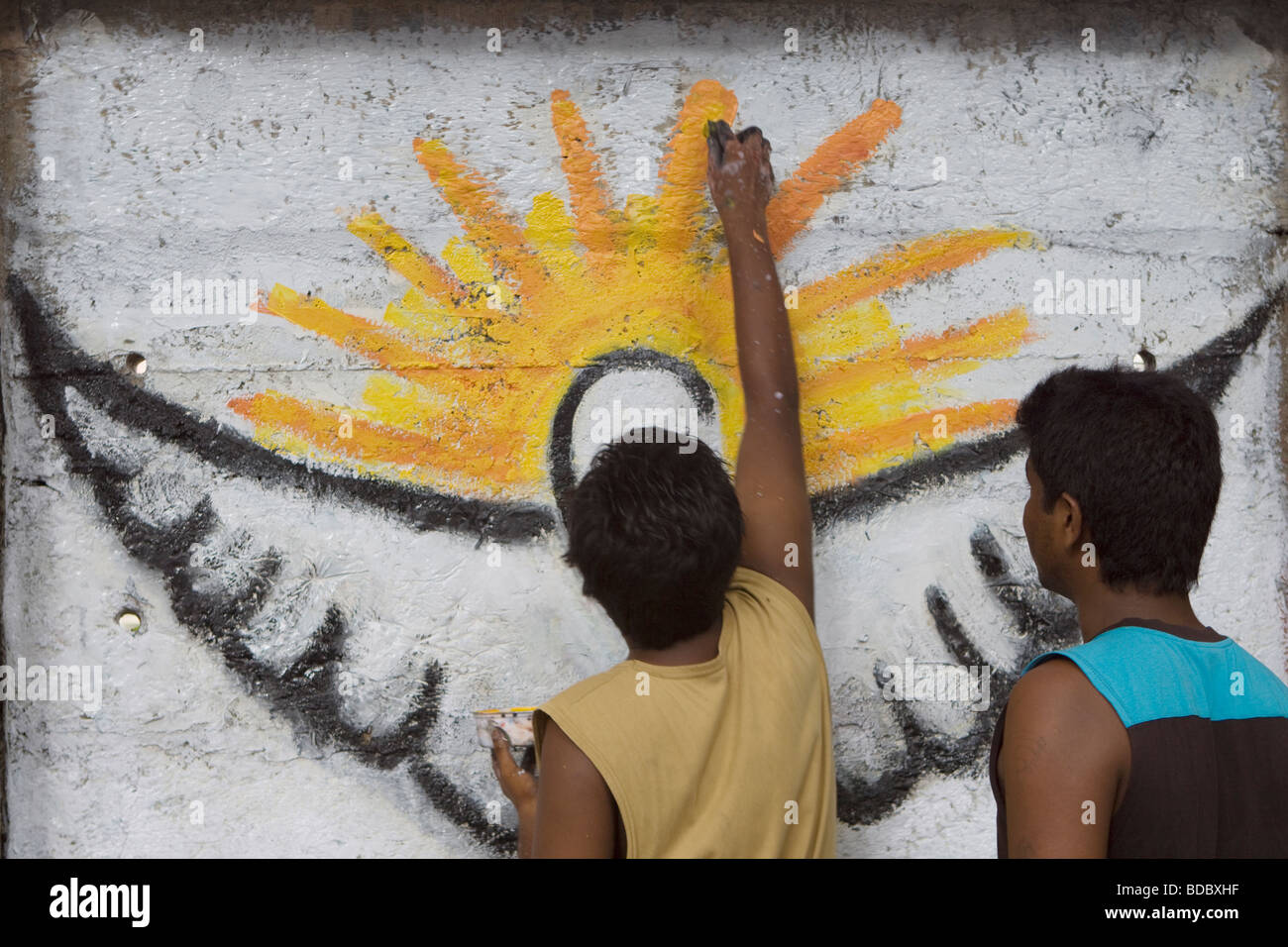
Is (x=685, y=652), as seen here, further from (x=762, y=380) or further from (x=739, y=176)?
(x=739, y=176)

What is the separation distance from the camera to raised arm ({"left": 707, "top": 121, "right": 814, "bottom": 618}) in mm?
1705

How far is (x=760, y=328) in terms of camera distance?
1910mm

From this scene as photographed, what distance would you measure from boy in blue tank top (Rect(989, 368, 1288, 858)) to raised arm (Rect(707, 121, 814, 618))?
0.41 meters

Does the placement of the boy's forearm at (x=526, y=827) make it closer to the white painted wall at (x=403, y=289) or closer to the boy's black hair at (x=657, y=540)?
the white painted wall at (x=403, y=289)

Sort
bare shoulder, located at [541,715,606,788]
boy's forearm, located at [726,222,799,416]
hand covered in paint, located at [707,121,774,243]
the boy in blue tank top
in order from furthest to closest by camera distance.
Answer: hand covered in paint, located at [707,121,774,243] < boy's forearm, located at [726,222,799,416] < bare shoulder, located at [541,715,606,788] < the boy in blue tank top

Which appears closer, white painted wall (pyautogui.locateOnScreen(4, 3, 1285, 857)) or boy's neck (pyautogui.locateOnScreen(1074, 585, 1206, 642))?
boy's neck (pyautogui.locateOnScreen(1074, 585, 1206, 642))

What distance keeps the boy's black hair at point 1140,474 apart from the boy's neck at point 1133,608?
0.04ft

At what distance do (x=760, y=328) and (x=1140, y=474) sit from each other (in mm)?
770

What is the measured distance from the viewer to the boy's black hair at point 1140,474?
135cm

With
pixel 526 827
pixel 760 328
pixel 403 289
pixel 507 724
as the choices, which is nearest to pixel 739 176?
pixel 760 328

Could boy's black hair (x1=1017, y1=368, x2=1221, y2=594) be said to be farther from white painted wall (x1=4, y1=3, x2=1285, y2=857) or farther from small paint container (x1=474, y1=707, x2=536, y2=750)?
small paint container (x1=474, y1=707, x2=536, y2=750)

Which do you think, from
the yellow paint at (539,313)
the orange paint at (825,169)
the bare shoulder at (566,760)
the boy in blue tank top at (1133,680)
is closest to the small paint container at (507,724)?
the yellow paint at (539,313)

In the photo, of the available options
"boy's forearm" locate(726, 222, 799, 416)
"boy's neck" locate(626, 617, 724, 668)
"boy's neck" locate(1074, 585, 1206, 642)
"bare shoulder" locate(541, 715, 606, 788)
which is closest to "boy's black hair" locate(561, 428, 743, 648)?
"boy's neck" locate(626, 617, 724, 668)

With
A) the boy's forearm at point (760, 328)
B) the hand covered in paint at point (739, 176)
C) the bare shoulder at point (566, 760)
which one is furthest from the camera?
the hand covered in paint at point (739, 176)
